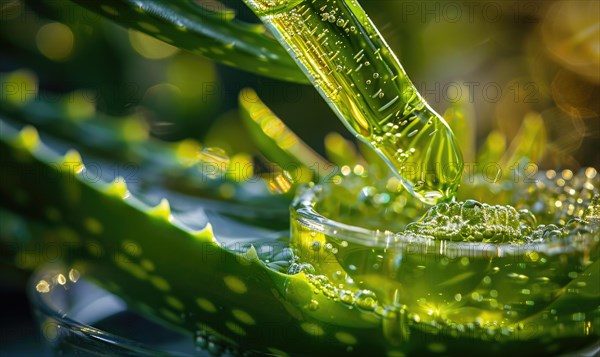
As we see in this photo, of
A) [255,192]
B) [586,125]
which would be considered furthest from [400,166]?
[586,125]

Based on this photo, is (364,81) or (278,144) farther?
(278,144)

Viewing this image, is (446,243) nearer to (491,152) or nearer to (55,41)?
(491,152)

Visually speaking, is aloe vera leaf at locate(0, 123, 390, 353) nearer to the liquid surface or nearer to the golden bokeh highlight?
the liquid surface

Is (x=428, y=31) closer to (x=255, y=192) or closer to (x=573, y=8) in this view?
(x=573, y=8)

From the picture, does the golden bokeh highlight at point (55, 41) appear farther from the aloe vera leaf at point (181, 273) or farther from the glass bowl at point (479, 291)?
the glass bowl at point (479, 291)

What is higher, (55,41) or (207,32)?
(207,32)

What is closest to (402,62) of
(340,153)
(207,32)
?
(340,153)

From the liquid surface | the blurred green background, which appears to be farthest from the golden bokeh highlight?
the liquid surface
